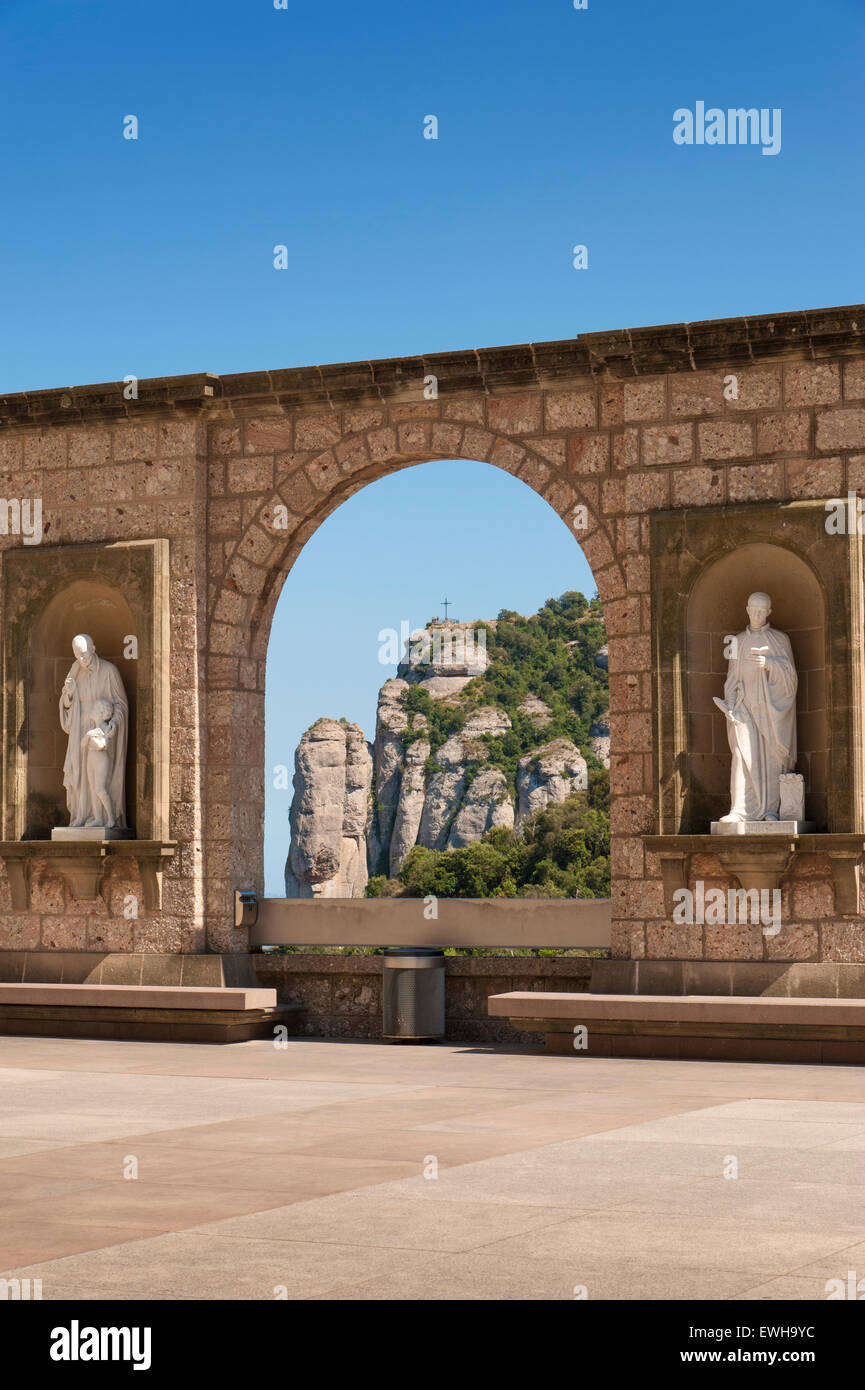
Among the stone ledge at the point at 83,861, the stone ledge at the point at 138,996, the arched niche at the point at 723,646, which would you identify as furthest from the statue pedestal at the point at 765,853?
the stone ledge at the point at 83,861

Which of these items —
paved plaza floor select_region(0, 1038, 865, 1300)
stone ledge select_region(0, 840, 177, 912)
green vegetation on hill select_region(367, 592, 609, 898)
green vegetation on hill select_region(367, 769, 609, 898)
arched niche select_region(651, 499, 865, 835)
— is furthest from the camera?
green vegetation on hill select_region(367, 592, 609, 898)

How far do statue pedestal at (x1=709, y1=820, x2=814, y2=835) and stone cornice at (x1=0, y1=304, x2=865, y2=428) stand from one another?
3.21 m

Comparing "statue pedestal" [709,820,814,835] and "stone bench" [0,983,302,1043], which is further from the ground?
"statue pedestal" [709,820,814,835]

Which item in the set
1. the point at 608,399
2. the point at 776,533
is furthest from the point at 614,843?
the point at 608,399

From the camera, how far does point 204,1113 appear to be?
9234 millimetres

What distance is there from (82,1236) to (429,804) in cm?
8473

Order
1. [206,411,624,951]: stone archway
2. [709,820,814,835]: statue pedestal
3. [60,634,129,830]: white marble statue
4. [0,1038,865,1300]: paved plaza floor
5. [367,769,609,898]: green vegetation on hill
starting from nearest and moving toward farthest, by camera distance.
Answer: [0,1038,865,1300]: paved plaza floor
[709,820,814,835]: statue pedestal
[206,411,624,951]: stone archway
[60,634,129,830]: white marble statue
[367,769,609,898]: green vegetation on hill

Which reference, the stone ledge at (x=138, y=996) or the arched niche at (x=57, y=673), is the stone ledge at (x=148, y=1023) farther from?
the arched niche at (x=57, y=673)

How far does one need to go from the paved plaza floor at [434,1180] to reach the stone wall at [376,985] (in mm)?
1479

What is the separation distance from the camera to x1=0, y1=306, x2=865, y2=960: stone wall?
1216cm

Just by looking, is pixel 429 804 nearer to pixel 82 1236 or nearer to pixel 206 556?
pixel 206 556
